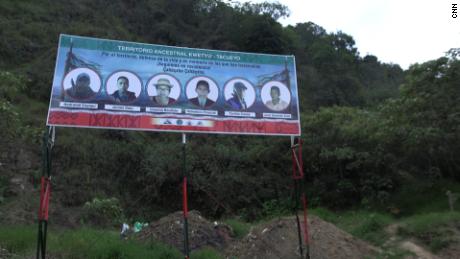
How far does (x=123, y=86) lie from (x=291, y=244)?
14.2ft

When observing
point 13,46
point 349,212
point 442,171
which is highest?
point 13,46

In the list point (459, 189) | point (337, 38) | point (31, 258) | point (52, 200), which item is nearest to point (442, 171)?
point (459, 189)

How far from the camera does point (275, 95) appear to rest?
625cm

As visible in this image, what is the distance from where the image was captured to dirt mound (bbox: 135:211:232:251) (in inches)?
304

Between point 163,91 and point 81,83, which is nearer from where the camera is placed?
point 81,83

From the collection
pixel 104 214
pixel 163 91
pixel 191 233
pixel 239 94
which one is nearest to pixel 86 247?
pixel 191 233

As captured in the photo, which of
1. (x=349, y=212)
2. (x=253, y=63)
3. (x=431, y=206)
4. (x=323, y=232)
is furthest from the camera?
(x=349, y=212)

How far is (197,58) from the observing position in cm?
598

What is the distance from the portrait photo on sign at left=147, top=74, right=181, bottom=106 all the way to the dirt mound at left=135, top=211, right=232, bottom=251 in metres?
3.13

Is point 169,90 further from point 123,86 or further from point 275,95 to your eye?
point 275,95

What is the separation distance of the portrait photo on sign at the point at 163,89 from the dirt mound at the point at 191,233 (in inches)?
123

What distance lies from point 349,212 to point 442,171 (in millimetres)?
3112

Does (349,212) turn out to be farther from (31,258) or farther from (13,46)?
(13,46)

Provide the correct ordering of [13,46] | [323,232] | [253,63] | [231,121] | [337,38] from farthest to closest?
[337,38]
[13,46]
[323,232]
[253,63]
[231,121]
